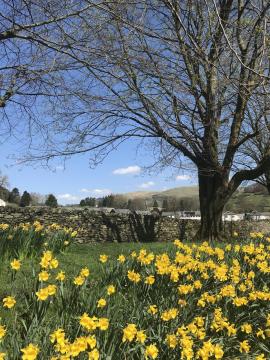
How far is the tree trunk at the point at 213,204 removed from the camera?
52.6 feet

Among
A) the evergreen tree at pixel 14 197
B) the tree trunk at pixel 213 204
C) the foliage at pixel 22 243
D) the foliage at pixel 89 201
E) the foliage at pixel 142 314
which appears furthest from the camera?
the evergreen tree at pixel 14 197

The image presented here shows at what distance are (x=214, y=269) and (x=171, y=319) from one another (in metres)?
1.62

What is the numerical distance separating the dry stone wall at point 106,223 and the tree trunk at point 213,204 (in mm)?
1914

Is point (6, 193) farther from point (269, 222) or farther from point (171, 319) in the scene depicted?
point (171, 319)

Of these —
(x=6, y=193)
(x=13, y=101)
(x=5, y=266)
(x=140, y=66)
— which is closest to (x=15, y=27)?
(x=140, y=66)

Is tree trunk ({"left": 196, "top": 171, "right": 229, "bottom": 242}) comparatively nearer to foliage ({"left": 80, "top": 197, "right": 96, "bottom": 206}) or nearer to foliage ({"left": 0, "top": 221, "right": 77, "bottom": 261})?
foliage ({"left": 0, "top": 221, "right": 77, "bottom": 261})

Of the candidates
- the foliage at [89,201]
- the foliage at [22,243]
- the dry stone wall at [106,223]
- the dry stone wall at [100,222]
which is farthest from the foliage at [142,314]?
the foliage at [89,201]

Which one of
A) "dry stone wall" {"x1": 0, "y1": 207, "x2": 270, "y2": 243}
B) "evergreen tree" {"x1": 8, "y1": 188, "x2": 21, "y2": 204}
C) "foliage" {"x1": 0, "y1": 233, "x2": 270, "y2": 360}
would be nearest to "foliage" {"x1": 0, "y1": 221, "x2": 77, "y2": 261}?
"foliage" {"x1": 0, "y1": 233, "x2": 270, "y2": 360}

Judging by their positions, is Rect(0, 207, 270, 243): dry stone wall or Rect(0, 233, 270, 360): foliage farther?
Rect(0, 207, 270, 243): dry stone wall

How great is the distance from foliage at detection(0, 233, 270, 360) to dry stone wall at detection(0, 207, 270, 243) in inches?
424

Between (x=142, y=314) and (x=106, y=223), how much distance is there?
14.5 meters

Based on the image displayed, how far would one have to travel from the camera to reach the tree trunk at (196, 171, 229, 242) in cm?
1603

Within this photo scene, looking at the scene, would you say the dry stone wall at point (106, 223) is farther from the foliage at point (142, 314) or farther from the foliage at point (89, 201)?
the foliage at point (89, 201)

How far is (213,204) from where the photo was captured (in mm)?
16078
